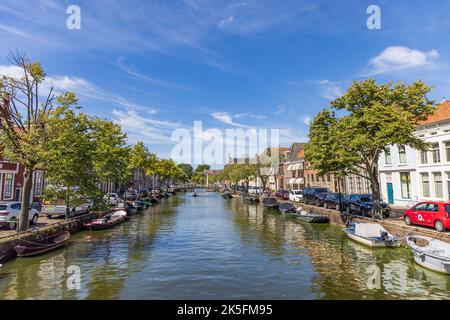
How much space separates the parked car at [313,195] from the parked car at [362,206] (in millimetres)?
7857

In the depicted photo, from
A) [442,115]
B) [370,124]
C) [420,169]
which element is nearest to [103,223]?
[370,124]

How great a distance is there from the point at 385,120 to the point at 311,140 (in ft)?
24.3

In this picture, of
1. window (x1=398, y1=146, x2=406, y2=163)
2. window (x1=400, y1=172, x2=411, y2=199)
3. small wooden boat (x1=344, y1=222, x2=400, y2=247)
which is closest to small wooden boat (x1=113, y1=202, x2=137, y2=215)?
small wooden boat (x1=344, y1=222, x2=400, y2=247)

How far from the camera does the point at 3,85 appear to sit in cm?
1916

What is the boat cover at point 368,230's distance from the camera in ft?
66.2

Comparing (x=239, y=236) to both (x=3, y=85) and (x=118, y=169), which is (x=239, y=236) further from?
(x=3, y=85)

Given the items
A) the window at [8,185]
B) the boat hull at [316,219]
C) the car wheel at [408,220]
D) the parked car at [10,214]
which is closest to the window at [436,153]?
the boat hull at [316,219]

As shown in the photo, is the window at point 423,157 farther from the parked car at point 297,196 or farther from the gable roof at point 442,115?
the parked car at point 297,196

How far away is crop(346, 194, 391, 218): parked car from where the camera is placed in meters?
27.3

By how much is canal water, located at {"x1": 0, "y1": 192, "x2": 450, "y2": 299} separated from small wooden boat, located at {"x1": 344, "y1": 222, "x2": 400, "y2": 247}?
549 mm

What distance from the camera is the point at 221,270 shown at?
15.1 m

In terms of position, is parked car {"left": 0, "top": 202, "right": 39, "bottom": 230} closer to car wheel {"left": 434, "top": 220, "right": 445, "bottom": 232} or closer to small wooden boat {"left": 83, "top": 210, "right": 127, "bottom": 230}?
small wooden boat {"left": 83, "top": 210, "right": 127, "bottom": 230}

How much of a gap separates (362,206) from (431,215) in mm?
9389
